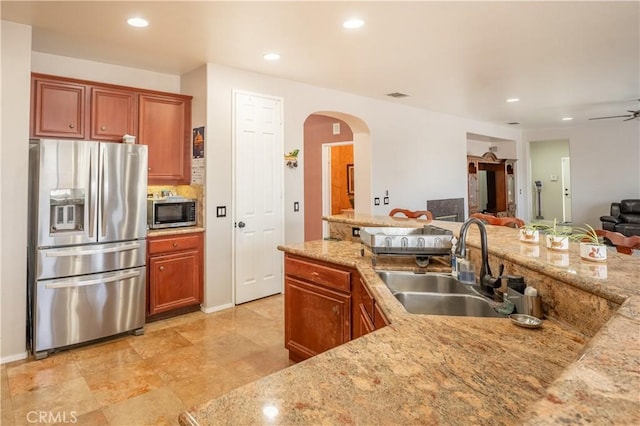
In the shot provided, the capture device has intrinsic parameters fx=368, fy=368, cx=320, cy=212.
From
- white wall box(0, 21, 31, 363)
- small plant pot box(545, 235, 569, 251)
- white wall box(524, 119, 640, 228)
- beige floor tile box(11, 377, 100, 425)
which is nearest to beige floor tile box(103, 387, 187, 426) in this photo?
beige floor tile box(11, 377, 100, 425)

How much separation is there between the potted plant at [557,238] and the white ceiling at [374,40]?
5.65ft

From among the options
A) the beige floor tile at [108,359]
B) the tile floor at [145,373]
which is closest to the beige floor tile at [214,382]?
the tile floor at [145,373]

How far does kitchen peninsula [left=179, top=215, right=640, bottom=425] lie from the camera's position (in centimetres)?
61

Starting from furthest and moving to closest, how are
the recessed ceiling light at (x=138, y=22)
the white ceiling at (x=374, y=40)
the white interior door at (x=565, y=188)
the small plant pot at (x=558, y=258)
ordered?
the white interior door at (x=565, y=188)
the recessed ceiling light at (x=138, y=22)
the white ceiling at (x=374, y=40)
the small plant pot at (x=558, y=258)

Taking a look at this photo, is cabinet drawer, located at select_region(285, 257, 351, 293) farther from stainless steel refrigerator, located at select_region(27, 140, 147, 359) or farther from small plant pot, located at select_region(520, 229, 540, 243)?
stainless steel refrigerator, located at select_region(27, 140, 147, 359)

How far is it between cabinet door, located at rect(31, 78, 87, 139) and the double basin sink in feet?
10.2

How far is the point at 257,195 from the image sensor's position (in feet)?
13.6

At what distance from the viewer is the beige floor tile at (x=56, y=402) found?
6.88 feet

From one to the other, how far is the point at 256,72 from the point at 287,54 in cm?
69

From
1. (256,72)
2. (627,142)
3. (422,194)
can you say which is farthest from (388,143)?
(627,142)

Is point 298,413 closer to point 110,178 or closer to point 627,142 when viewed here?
point 110,178

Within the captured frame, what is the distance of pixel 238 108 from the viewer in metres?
3.96

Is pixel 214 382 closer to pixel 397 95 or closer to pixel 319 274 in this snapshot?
pixel 319 274

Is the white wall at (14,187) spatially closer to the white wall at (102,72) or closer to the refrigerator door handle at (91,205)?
the refrigerator door handle at (91,205)
